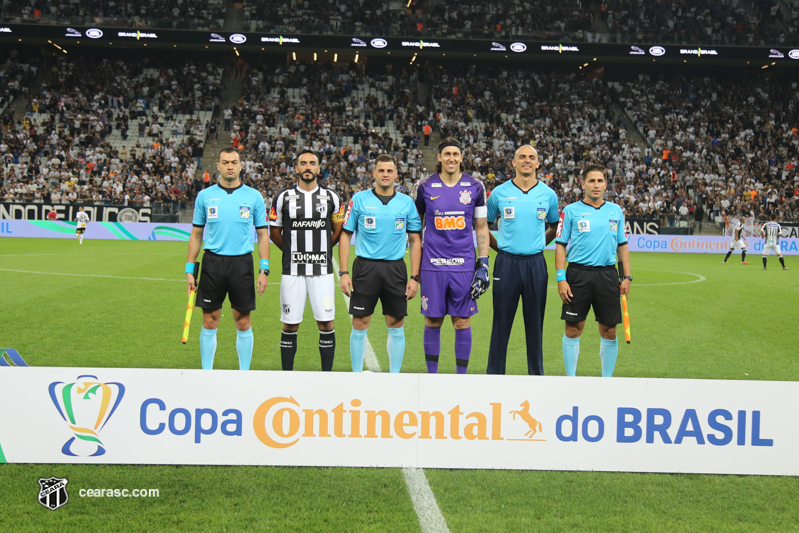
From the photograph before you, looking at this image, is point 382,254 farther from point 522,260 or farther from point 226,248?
point 226,248

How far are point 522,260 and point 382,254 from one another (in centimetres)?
Result: 122

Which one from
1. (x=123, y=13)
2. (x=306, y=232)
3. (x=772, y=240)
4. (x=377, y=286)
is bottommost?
(x=772, y=240)

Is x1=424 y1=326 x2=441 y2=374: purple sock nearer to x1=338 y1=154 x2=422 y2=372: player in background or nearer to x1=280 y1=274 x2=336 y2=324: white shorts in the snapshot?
x1=338 y1=154 x2=422 y2=372: player in background

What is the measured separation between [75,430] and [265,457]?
109cm

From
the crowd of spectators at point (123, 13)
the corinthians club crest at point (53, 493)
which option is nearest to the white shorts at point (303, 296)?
the corinthians club crest at point (53, 493)

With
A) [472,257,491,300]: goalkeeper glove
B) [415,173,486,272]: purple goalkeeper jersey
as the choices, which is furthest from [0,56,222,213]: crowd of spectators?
[472,257,491,300]: goalkeeper glove

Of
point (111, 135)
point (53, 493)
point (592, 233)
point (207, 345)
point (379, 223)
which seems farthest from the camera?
point (111, 135)

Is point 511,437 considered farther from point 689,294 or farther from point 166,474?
point 689,294

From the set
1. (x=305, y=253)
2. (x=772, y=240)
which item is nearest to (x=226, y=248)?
(x=305, y=253)

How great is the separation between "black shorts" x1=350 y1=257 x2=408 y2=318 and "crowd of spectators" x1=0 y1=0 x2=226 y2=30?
3308cm

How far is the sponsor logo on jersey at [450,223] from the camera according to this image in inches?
217

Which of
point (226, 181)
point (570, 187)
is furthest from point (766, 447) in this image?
point (570, 187)

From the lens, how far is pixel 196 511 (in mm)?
3453

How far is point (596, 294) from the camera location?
569 cm
